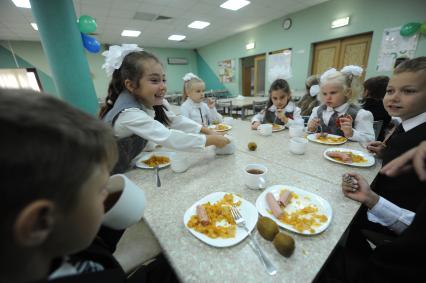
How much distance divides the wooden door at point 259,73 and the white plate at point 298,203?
6908 millimetres

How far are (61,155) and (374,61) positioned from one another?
18.6ft

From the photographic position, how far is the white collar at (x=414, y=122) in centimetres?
93

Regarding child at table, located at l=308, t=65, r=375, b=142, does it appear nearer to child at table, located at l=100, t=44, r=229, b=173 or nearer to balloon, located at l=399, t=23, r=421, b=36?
child at table, located at l=100, t=44, r=229, b=173

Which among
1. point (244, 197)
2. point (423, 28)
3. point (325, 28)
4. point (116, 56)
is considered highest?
point (325, 28)

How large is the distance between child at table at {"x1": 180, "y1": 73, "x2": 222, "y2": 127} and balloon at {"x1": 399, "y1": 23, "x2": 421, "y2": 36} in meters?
4.10

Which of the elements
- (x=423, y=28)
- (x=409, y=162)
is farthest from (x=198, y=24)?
(x=409, y=162)

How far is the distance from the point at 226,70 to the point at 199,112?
6.36m

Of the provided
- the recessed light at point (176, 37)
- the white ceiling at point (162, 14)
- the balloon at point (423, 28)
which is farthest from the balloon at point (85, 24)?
the balloon at point (423, 28)

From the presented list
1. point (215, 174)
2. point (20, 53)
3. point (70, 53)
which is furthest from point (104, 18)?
point (215, 174)

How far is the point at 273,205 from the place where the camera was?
67 cm

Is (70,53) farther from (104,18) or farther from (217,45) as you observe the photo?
(217,45)

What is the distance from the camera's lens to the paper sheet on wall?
5.71 metres

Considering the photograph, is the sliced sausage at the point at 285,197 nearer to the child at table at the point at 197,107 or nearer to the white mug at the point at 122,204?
the white mug at the point at 122,204

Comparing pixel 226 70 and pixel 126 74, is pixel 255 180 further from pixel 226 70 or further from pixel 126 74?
pixel 226 70
